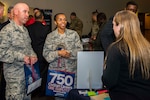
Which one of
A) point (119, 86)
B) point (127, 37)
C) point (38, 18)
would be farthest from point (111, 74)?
point (38, 18)

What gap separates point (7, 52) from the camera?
223 cm

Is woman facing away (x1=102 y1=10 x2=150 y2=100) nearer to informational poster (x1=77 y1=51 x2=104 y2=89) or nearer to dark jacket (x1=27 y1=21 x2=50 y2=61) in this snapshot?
informational poster (x1=77 y1=51 x2=104 y2=89)

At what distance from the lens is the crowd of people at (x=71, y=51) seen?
1399 millimetres

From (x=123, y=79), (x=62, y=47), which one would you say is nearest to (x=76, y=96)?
(x=123, y=79)

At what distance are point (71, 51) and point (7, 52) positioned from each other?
2.42 ft

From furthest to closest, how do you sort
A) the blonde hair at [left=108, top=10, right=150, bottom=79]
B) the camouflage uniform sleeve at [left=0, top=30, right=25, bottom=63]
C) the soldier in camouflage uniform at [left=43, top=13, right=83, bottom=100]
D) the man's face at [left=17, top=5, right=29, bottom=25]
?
1. the soldier in camouflage uniform at [left=43, top=13, right=83, bottom=100]
2. the man's face at [left=17, top=5, right=29, bottom=25]
3. the camouflage uniform sleeve at [left=0, top=30, right=25, bottom=63]
4. the blonde hair at [left=108, top=10, right=150, bottom=79]

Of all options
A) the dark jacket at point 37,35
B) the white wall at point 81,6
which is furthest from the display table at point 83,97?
the white wall at point 81,6

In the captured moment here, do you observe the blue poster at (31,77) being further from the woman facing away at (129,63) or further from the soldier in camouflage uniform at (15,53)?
the woman facing away at (129,63)

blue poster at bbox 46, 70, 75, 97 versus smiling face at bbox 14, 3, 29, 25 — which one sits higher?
smiling face at bbox 14, 3, 29, 25

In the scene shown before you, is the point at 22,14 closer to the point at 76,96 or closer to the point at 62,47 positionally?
the point at 62,47

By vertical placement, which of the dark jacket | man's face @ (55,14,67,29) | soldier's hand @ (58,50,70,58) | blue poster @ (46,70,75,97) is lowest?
blue poster @ (46,70,75,97)

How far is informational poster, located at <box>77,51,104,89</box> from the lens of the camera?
184 centimetres

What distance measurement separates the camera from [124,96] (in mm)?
1430

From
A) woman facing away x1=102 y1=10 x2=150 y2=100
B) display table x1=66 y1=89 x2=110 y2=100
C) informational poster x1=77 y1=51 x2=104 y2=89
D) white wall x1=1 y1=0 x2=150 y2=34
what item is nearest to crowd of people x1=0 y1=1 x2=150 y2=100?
woman facing away x1=102 y1=10 x2=150 y2=100
